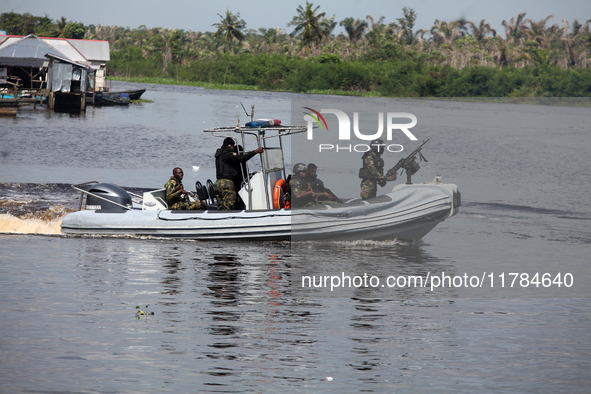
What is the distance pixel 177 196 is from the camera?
12.4 m

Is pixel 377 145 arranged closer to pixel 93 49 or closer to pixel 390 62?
pixel 93 49

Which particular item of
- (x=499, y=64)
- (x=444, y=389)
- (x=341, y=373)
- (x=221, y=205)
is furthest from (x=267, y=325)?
→ (x=499, y=64)

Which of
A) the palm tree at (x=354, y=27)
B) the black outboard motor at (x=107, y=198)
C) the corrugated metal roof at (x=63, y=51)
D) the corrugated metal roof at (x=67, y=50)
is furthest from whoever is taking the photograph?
the palm tree at (x=354, y=27)

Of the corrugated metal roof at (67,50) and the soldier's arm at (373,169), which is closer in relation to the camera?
the soldier's arm at (373,169)

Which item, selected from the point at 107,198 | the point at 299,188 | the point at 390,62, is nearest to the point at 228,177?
the point at 299,188

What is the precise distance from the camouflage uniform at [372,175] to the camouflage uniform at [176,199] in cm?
303

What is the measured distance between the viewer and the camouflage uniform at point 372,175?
12.5 m

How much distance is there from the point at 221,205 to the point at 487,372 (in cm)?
671

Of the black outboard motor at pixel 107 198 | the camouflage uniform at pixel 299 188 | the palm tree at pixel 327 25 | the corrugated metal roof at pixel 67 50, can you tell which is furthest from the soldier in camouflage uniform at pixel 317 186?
the palm tree at pixel 327 25

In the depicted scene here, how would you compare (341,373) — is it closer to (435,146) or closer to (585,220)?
(585,220)

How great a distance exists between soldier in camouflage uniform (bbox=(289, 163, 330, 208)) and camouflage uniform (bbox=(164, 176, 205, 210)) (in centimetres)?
180

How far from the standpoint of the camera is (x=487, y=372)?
643cm

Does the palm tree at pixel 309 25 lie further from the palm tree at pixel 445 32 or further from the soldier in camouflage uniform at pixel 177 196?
the soldier in camouflage uniform at pixel 177 196

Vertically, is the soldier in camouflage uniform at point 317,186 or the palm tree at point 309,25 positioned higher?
the palm tree at point 309,25
